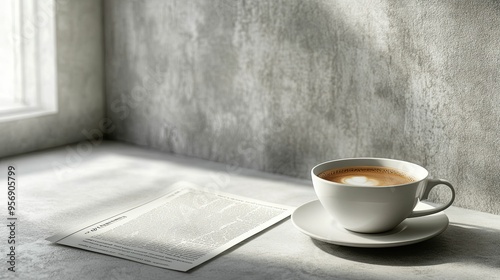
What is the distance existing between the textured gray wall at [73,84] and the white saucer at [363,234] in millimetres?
743

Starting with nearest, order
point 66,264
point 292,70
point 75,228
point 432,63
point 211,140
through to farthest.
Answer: point 66,264, point 75,228, point 432,63, point 292,70, point 211,140

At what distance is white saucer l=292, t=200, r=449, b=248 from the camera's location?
3.34ft

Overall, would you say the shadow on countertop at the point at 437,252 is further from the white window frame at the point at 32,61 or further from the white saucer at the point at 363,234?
the white window frame at the point at 32,61

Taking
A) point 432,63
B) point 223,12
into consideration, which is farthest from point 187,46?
point 432,63

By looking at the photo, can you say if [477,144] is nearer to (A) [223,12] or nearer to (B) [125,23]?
(A) [223,12]

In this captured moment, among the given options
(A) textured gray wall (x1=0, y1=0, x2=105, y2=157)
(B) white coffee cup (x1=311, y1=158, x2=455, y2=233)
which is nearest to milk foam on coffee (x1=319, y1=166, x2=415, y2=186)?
(B) white coffee cup (x1=311, y1=158, x2=455, y2=233)

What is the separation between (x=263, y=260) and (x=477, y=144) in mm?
439

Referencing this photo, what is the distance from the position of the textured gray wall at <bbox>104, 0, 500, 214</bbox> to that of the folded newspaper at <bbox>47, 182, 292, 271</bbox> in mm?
222

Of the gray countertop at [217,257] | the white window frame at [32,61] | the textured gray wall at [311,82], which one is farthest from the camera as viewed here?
the white window frame at [32,61]

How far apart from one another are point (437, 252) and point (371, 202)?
0.45 feet

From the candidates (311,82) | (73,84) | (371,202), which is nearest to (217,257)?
(371,202)

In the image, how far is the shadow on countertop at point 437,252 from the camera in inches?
40.0

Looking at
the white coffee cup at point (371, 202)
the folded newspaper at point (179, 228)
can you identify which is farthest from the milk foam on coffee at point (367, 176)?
the folded newspaper at point (179, 228)

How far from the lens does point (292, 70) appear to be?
1411mm
